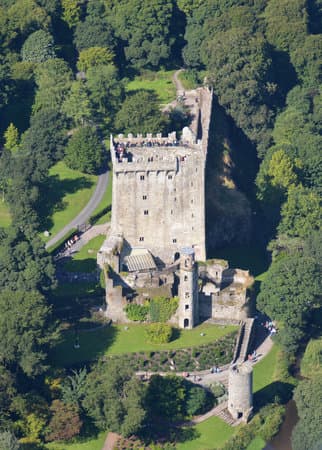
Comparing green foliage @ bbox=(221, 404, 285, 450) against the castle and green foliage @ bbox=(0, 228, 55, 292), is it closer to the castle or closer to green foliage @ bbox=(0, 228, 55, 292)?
the castle

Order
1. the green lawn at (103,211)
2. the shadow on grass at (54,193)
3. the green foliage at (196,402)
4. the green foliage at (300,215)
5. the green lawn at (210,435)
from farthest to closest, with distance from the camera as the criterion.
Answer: the green foliage at (300,215) → the green lawn at (103,211) → the shadow on grass at (54,193) → the green foliage at (196,402) → the green lawn at (210,435)

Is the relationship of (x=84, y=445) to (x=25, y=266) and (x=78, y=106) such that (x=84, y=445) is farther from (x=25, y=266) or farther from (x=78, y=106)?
(x=78, y=106)

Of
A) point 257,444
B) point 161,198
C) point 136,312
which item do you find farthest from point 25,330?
point 257,444

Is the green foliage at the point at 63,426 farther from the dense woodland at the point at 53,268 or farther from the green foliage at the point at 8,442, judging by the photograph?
the green foliage at the point at 8,442

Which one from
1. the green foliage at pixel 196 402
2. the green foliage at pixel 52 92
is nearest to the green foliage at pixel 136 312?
the green foliage at pixel 196 402

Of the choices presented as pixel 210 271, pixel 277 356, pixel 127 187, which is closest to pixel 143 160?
pixel 127 187
